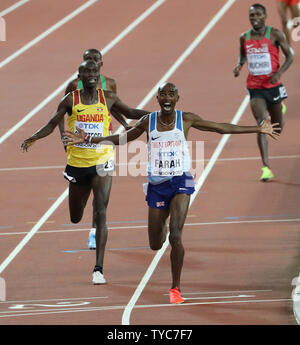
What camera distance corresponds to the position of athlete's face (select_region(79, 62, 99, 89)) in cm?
1089

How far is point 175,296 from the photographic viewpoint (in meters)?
9.85

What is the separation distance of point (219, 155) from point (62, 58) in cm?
741

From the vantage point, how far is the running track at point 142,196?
9992mm

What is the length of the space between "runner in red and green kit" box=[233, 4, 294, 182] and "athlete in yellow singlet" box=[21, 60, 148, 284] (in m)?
3.93

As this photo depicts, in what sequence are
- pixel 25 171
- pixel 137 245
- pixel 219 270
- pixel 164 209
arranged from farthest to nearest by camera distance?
pixel 25 171, pixel 137 245, pixel 219 270, pixel 164 209

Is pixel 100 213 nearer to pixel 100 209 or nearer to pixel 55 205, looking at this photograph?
pixel 100 209

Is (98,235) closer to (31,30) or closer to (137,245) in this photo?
(137,245)

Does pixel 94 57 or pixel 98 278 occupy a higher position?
pixel 94 57

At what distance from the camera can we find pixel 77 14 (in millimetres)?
26219

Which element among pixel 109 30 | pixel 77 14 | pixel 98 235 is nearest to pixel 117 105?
pixel 98 235

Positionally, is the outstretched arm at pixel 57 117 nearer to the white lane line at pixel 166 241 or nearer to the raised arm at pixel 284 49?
the white lane line at pixel 166 241

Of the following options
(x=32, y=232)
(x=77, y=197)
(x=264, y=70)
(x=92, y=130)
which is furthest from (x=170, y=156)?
(x=264, y=70)

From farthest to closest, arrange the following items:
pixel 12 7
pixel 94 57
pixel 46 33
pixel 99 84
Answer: pixel 12 7 < pixel 46 33 < pixel 99 84 < pixel 94 57

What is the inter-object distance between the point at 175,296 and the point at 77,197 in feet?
6.79
